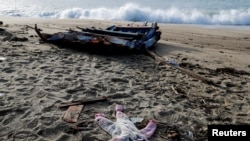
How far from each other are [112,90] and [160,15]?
54.8ft

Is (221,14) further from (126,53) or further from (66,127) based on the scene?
(66,127)

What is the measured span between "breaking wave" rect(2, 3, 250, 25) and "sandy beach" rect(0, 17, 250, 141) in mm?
11656

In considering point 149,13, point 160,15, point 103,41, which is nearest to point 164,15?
point 160,15

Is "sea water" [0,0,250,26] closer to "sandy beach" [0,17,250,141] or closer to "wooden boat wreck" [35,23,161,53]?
"wooden boat wreck" [35,23,161,53]

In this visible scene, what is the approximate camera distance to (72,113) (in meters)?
4.53

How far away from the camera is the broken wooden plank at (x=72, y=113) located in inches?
171

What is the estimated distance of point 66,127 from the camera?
4.14 m

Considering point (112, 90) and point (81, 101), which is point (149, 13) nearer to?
point (112, 90)

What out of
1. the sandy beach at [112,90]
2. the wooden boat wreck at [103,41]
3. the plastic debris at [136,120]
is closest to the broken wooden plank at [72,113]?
the sandy beach at [112,90]

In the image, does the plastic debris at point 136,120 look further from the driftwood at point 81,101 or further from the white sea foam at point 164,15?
the white sea foam at point 164,15

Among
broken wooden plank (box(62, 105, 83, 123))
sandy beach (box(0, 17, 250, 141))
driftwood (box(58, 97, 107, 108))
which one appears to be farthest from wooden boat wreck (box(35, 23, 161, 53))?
broken wooden plank (box(62, 105, 83, 123))

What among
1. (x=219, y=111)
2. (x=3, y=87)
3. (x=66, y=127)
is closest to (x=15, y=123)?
(x=66, y=127)

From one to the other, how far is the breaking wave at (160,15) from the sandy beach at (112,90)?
459 inches

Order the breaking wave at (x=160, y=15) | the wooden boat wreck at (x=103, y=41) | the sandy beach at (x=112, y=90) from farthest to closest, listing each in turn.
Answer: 1. the breaking wave at (x=160, y=15)
2. the wooden boat wreck at (x=103, y=41)
3. the sandy beach at (x=112, y=90)
